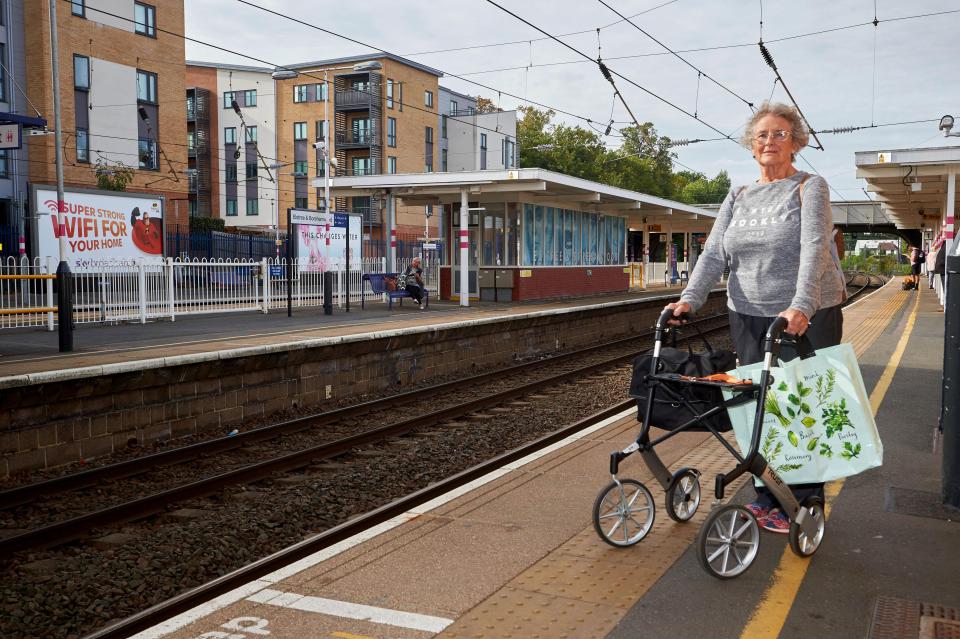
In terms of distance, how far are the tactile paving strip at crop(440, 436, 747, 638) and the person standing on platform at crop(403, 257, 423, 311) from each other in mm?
16480

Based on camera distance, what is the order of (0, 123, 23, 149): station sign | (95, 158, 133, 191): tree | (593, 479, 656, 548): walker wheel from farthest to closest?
(95, 158, 133, 191): tree
(0, 123, 23, 149): station sign
(593, 479, 656, 548): walker wheel

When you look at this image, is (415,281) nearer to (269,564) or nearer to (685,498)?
(269,564)

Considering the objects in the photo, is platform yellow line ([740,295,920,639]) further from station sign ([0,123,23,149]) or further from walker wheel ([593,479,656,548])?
station sign ([0,123,23,149])

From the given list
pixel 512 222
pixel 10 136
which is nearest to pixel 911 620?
pixel 10 136

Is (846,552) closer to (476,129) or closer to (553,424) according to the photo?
(553,424)

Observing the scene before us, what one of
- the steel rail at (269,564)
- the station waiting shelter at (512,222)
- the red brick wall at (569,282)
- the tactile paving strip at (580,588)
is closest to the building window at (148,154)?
the station waiting shelter at (512,222)

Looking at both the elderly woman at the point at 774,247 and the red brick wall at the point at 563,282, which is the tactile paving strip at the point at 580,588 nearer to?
the elderly woman at the point at 774,247

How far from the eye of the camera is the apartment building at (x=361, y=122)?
55531 millimetres

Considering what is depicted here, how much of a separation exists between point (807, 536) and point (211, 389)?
7.28 metres

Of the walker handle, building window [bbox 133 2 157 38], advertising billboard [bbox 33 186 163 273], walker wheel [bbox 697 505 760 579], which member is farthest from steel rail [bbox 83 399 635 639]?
building window [bbox 133 2 157 38]

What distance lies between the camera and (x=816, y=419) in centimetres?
382

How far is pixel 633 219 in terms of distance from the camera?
39375 millimetres

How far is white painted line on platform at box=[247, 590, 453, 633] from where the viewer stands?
3.36 m

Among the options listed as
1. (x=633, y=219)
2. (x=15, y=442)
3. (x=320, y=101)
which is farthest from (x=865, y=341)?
(x=320, y=101)
